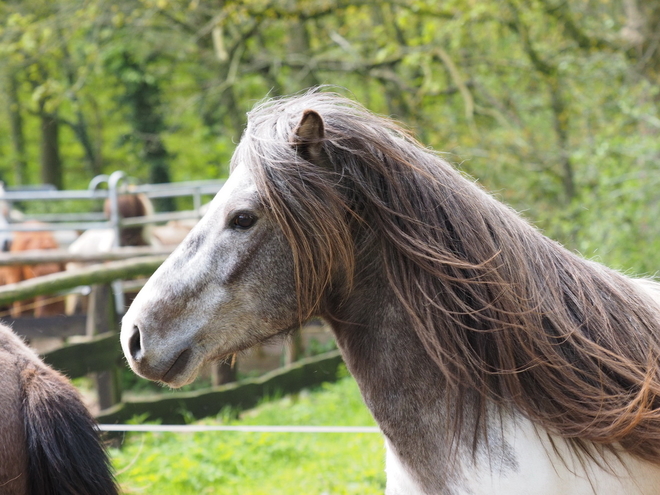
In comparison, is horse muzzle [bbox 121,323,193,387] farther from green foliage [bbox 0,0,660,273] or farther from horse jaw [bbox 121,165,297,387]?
green foliage [bbox 0,0,660,273]

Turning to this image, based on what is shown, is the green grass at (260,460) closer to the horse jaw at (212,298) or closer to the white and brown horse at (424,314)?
the horse jaw at (212,298)

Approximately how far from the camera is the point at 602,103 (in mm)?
7289

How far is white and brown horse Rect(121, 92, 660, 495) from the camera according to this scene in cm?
159

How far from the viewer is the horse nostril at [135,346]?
1.64 meters

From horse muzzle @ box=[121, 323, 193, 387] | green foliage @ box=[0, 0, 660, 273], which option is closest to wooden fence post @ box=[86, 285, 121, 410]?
green foliage @ box=[0, 0, 660, 273]

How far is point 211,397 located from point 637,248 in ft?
13.8

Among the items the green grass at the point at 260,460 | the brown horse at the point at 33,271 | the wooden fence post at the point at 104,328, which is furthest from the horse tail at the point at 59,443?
Result: the brown horse at the point at 33,271

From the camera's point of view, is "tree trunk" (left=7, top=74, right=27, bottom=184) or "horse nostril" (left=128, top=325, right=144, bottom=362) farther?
"tree trunk" (left=7, top=74, right=27, bottom=184)

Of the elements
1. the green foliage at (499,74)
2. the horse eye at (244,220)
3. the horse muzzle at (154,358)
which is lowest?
the horse muzzle at (154,358)

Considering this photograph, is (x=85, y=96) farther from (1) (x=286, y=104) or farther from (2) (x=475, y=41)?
(1) (x=286, y=104)

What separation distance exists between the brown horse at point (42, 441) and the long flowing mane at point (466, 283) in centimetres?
80

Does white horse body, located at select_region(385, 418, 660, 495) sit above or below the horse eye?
below

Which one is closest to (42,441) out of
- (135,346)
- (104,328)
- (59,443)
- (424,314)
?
(59,443)

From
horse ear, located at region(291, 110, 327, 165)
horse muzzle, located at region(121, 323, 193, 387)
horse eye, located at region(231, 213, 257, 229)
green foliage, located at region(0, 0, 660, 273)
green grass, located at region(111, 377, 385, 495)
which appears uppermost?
green foliage, located at region(0, 0, 660, 273)
